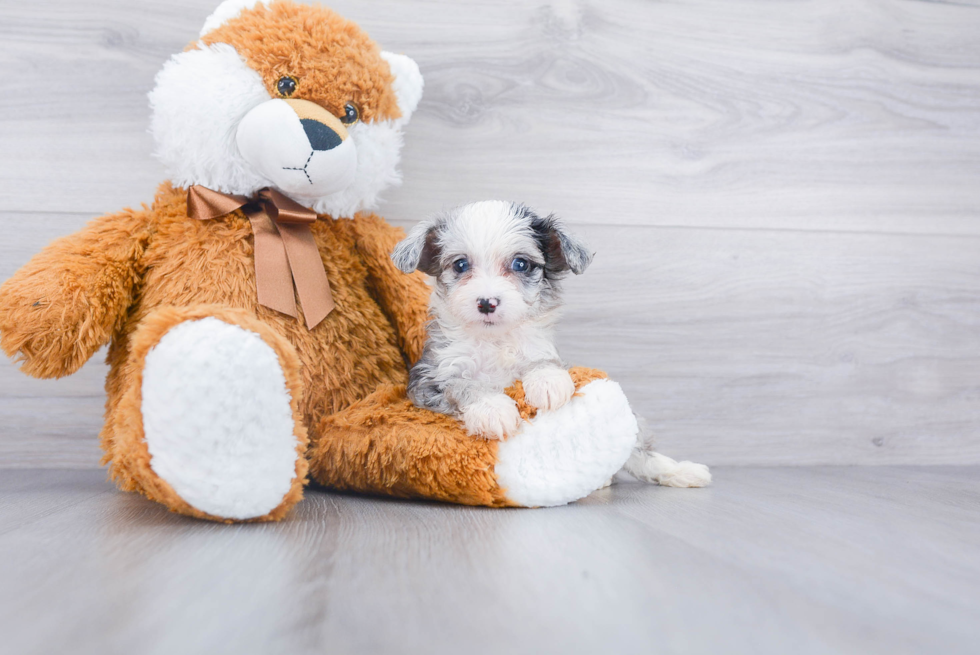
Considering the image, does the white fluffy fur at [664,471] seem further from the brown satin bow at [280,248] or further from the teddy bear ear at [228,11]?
the teddy bear ear at [228,11]

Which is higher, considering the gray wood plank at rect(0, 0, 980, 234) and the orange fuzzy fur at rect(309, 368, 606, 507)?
the gray wood plank at rect(0, 0, 980, 234)

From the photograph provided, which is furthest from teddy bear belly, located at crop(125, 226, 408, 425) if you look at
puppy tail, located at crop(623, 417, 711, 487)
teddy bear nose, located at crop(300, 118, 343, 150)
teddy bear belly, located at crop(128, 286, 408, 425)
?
puppy tail, located at crop(623, 417, 711, 487)

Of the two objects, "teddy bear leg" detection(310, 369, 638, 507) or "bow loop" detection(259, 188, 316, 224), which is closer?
"teddy bear leg" detection(310, 369, 638, 507)

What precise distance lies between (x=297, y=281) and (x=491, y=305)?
39cm

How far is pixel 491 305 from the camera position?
46.1 inches

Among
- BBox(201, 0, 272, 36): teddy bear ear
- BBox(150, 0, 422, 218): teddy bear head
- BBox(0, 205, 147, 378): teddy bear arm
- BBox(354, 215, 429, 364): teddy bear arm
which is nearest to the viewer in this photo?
BBox(0, 205, 147, 378): teddy bear arm

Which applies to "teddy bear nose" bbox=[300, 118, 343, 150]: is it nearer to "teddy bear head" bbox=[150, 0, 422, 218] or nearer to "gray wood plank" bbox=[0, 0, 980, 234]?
"teddy bear head" bbox=[150, 0, 422, 218]

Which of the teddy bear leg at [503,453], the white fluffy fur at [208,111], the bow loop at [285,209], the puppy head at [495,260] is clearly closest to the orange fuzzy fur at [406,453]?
the teddy bear leg at [503,453]

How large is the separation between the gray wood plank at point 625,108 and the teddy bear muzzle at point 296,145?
433mm

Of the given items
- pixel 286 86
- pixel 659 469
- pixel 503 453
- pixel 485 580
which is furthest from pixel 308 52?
pixel 659 469

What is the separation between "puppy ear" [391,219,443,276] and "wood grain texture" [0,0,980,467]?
345mm

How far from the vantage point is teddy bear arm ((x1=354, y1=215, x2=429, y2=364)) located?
55.3 inches

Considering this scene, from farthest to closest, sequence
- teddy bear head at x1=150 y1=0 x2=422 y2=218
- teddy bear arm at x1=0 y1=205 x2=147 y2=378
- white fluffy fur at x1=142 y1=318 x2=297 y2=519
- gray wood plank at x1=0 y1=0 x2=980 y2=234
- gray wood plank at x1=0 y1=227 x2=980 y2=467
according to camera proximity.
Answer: gray wood plank at x1=0 y1=227 x2=980 y2=467
gray wood plank at x1=0 y1=0 x2=980 y2=234
teddy bear head at x1=150 y1=0 x2=422 y2=218
teddy bear arm at x1=0 y1=205 x2=147 y2=378
white fluffy fur at x1=142 y1=318 x2=297 y2=519

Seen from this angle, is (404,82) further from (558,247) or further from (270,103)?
(558,247)
